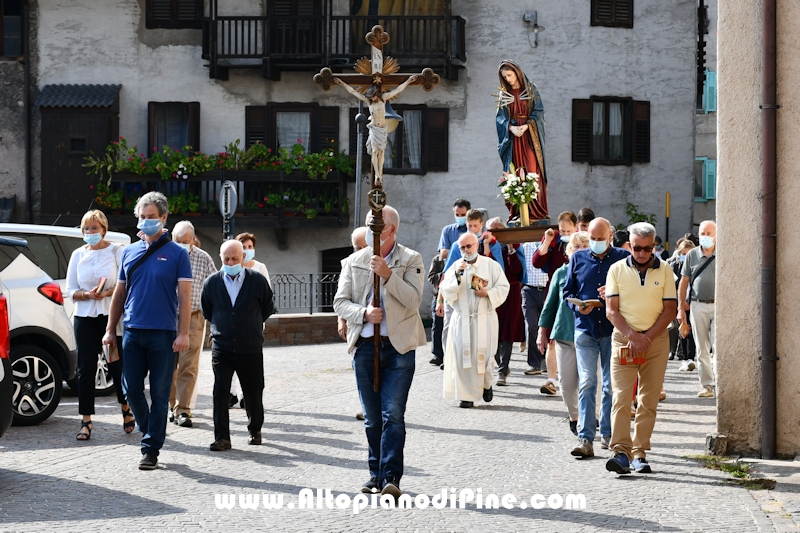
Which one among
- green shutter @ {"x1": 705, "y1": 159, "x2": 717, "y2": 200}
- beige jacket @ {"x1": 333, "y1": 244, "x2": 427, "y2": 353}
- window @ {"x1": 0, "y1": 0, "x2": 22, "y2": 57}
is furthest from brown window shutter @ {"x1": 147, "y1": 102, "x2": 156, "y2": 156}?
beige jacket @ {"x1": 333, "y1": 244, "x2": 427, "y2": 353}

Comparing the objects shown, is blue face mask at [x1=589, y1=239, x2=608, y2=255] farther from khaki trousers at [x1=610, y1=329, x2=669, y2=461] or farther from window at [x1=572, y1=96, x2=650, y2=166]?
window at [x1=572, y1=96, x2=650, y2=166]

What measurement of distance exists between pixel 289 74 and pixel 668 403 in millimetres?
17970

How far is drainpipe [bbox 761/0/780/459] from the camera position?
9.70 metres

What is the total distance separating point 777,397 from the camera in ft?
31.9

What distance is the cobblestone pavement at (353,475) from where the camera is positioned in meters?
7.54

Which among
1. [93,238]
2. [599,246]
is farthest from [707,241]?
[93,238]

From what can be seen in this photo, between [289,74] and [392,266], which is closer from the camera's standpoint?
[392,266]

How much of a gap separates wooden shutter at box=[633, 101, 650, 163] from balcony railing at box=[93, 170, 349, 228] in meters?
6.88

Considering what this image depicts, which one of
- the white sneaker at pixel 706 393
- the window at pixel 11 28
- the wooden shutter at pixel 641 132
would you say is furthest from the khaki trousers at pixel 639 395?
the window at pixel 11 28

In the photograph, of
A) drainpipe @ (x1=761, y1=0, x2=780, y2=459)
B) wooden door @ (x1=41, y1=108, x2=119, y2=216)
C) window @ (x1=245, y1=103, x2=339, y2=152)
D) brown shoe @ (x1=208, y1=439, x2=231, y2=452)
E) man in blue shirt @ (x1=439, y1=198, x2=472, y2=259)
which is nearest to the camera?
drainpipe @ (x1=761, y1=0, x2=780, y2=459)

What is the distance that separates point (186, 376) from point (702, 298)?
5730mm

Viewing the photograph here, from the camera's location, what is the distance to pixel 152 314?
9578mm

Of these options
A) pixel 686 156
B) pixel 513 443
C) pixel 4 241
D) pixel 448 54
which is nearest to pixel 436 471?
pixel 513 443

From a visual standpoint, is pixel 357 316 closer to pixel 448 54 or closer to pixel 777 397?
pixel 777 397
